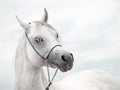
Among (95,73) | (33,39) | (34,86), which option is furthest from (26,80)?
(95,73)

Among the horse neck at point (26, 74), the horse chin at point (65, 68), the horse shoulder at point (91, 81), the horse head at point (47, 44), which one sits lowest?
the horse shoulder at point (91, 81)

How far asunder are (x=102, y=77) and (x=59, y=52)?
9.18ft

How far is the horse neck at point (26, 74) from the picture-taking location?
654 centimetres

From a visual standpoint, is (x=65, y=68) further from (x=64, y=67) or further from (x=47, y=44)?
(x=47, y=44)

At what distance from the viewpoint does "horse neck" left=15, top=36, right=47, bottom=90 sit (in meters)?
6.54

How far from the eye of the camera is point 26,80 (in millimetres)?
6551

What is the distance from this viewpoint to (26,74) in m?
6.58

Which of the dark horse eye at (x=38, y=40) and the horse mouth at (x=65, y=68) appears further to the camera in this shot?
the dark horse eye at (x=38, y=40)

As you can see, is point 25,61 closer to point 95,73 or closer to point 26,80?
point 26,80

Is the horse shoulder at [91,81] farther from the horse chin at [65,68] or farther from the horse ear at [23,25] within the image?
the horse ear at [23,25]

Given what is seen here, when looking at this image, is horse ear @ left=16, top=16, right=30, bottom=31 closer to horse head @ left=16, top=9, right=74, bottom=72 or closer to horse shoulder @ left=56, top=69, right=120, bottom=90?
horse head @ left=16, top=9, right=74, bottom=72

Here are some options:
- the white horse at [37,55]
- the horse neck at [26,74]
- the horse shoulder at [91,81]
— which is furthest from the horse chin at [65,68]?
the horse shoulder at [91,81]

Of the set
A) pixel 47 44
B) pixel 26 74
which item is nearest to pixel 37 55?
pixel 47 44

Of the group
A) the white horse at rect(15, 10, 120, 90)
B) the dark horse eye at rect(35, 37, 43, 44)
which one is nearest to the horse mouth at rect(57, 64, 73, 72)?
the white horse at rect(15, 10, 120, 90)
